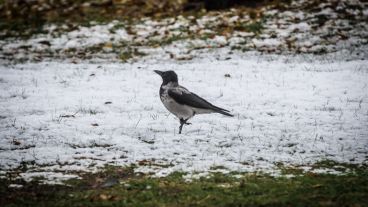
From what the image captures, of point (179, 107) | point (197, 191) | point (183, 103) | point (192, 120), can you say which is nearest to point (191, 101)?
point (183, 103)

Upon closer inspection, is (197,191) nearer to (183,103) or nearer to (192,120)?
(183,103)

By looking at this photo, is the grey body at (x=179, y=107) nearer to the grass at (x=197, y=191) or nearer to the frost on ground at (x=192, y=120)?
the frost on ground at (x=192, y=120)

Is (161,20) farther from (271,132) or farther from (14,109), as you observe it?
(271,132)

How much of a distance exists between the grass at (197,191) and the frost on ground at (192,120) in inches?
17.2

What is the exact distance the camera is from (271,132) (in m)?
7.98

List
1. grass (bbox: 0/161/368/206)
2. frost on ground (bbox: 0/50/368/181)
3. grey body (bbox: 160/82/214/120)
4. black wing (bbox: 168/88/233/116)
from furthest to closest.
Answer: grey body (bbox: 160/82/214/120)
black wing (bbox: 168/88/233/116)
frost on ground (bbox: 0/50/368/181)
grass (bbox: 0/161/368/206)

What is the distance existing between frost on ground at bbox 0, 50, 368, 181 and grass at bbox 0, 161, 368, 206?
0.44m

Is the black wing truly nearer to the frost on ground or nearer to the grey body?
the grey body

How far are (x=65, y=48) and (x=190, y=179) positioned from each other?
31.6 feet

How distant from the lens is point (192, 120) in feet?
29.0

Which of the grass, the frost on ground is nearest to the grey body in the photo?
the frost on ground

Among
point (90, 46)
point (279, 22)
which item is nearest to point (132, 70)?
point (90, 46)

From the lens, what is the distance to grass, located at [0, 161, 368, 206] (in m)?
5.13

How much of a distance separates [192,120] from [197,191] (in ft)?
11.3
